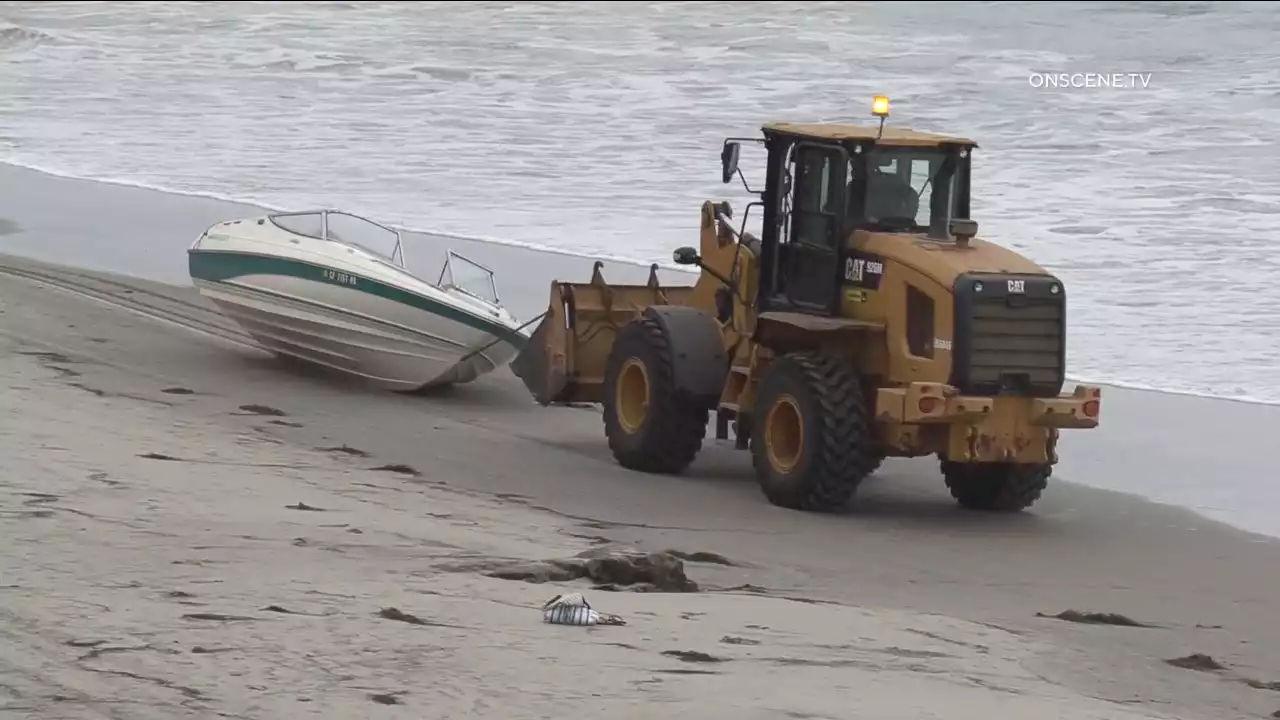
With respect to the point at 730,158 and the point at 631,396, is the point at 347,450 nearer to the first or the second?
the point at 631,396

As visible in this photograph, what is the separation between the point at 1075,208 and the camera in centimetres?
2420

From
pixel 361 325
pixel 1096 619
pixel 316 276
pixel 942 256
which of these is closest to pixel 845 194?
pixel 942 256

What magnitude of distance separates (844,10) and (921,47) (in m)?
9.19

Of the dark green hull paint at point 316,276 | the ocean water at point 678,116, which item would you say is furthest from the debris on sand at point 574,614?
the ocean water at point 678,116

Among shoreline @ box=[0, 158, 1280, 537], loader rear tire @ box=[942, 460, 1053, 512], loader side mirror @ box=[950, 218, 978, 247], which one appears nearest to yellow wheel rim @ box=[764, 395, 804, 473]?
loader rear tire @ box=[942, 460, 1053, 512]

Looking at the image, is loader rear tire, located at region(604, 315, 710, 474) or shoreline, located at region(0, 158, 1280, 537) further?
shoreline, located at region(0, 158, 1280, 537)

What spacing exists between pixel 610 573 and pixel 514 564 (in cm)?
39

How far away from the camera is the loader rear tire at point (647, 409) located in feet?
37.0

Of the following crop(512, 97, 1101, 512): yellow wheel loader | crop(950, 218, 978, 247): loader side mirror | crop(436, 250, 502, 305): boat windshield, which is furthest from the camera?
crop(436, 250, 502, 305): boat windshield

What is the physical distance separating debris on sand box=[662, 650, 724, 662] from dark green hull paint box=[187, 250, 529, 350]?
6553 mm

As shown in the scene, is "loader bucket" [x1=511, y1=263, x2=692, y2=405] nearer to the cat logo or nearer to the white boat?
the white boat

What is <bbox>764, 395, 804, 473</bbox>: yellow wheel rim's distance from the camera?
1061 cm

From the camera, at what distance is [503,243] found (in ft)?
67.6

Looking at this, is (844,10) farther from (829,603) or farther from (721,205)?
(829,603)
